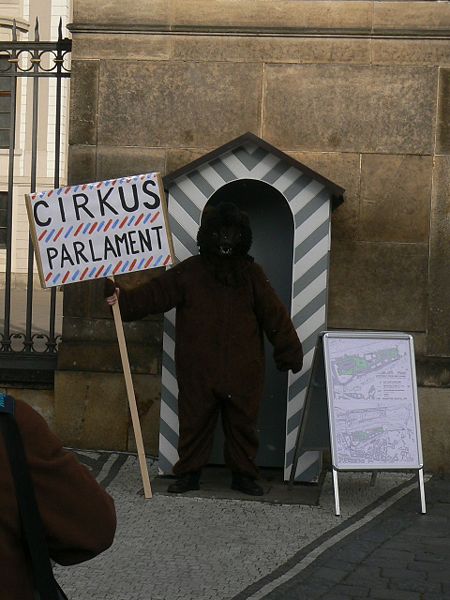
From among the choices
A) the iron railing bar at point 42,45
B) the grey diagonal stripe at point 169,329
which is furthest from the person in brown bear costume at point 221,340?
the iron railing bar at point 42,45

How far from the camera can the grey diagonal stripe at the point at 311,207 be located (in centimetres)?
756

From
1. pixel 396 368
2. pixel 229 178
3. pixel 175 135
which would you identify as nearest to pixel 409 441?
pixel 396 368

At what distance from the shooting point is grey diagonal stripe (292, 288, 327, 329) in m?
7.58

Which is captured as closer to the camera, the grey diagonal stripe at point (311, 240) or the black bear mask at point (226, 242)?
the black bear mask at point (226, 242)

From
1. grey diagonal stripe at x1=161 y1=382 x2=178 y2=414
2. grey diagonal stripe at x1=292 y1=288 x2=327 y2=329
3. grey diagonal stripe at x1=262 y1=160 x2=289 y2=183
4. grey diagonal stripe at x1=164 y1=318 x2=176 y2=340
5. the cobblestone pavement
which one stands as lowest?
the cobblestone pavement

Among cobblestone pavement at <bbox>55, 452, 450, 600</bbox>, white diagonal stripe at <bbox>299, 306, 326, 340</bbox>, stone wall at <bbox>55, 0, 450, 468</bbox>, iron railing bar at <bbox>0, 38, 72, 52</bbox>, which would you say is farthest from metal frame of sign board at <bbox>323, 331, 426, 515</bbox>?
iron railing bar at <bbox>0, 38, 72, 52</bbox>

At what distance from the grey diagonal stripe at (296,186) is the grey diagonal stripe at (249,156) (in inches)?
10.0

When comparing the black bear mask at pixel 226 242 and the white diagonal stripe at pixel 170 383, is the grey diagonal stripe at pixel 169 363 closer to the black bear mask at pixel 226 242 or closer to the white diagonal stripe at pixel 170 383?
the white diagonal stripe at pixel 170 383

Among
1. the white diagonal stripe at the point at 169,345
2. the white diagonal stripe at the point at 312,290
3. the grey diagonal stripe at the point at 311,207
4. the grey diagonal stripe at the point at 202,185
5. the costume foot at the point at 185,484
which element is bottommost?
the costume foot at the point at 185,484

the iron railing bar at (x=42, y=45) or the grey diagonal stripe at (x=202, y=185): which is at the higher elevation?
the iron railing bar at (x=42, y=45)

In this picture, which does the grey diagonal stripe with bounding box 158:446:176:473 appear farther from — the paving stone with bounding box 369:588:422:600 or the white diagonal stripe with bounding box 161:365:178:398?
the paving stone with bounding box 369:588:422:600

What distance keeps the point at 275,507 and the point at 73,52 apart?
3.35m

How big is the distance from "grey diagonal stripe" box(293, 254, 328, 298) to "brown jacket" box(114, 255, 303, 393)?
1.01 ft

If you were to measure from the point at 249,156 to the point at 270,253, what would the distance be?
847 millimetres
